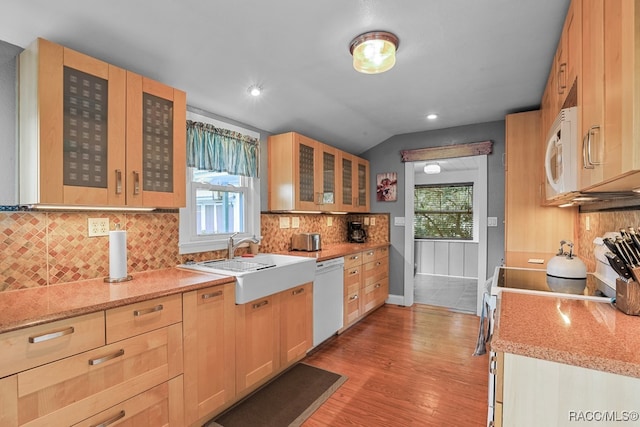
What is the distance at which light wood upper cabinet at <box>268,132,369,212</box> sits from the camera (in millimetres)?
3053

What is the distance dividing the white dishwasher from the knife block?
199 cm

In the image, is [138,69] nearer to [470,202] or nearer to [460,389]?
[460,389]

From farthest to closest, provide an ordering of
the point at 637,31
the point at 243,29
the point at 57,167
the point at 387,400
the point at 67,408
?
the point at 387,400 → the point at 243,29 → the point at 57,167 → the point at 67,408 → the point at 637,31

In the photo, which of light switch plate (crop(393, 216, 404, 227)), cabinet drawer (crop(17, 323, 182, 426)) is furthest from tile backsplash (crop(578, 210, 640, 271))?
cabinet drawer (crop(17, 323, 182, 426))

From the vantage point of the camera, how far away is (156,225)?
2174mm

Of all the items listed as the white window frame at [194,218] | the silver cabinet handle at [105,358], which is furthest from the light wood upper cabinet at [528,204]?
the silver cabinet handle at [105,358]

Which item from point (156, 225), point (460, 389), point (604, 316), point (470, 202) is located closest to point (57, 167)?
point (156, 225)

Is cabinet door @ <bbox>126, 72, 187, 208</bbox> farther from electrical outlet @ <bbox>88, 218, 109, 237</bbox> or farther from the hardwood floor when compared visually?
the hardwood floor

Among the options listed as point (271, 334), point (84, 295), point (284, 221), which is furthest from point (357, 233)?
point (84, 295)

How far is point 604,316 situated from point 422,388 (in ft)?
4.81

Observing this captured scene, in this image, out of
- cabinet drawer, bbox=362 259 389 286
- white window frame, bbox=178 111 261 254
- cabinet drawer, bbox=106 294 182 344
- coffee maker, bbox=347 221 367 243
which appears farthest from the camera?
coffee maker, bbox=347 221 367 243

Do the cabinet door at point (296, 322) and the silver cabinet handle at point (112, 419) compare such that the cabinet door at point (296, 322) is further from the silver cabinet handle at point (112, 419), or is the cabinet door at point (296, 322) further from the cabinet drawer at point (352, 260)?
the silver cabinet handle at point (112, 419)

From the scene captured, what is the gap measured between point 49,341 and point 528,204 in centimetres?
355

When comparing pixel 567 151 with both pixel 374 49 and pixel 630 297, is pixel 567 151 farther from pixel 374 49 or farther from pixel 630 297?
pixel 374 49
